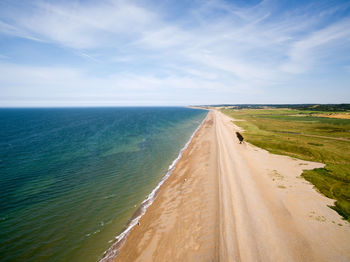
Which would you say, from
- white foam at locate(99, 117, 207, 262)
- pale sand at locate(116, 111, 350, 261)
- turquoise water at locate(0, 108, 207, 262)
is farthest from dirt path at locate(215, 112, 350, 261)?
turquoise water at locate(0, 108, 207, 262)

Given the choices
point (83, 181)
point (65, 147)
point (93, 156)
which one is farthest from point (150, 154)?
point (65, 147)

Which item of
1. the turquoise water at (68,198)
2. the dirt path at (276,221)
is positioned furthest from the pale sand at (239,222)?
the turquoise water at (68,198)

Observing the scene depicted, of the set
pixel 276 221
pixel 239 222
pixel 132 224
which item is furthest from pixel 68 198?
pixel 276 221

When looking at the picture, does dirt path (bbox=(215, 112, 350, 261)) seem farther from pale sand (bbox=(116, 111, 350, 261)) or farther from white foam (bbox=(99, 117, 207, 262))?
white foam (bbox=(99, 117, 207, 262))

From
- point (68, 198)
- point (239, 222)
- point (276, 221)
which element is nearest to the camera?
point (239, 222)

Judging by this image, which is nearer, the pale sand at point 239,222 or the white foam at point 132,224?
the pale sand at point 239,222

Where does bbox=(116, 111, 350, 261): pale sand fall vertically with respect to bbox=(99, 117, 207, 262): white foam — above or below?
above

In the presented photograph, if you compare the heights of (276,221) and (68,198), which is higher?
(276,221)

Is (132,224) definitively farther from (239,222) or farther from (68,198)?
(239,222)

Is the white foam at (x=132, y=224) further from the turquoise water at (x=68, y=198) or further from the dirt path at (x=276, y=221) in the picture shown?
the dirt path at (x=276, y=221)
